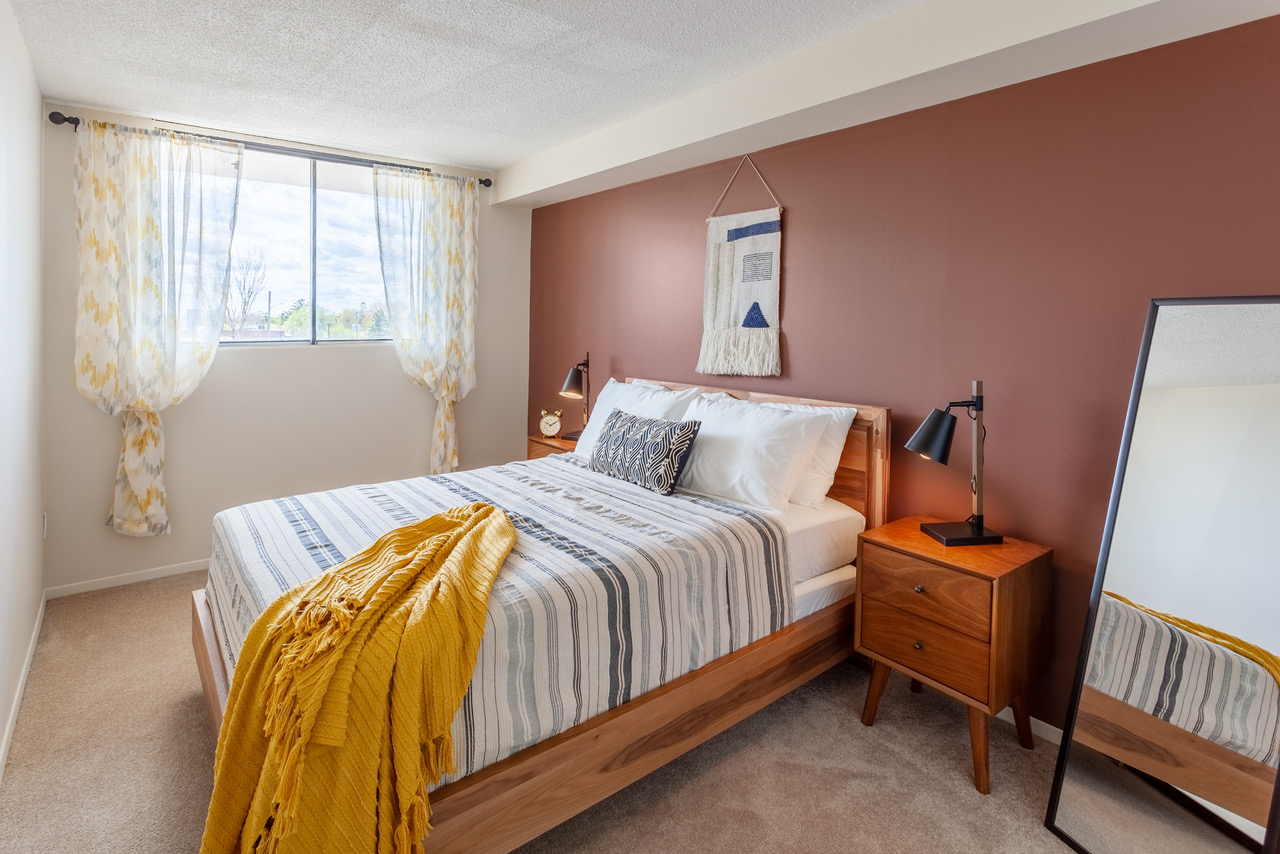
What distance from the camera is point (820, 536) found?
8.44 ft

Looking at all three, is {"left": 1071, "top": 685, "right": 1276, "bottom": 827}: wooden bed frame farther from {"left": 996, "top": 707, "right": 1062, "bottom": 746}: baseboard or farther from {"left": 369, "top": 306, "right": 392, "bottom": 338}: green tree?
{"left": 369, "top": 306, "right": 392, "bottom": 338}: green tree

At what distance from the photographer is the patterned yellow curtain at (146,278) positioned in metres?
3.38

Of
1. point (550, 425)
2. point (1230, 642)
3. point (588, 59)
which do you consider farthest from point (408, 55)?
point (1230, 642)

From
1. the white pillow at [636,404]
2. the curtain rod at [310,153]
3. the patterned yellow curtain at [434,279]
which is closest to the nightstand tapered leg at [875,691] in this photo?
the white pillow at [636,404]

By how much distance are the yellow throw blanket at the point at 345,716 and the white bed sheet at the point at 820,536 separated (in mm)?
1233

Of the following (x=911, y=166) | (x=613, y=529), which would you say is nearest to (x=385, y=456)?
(x=613, y=529)

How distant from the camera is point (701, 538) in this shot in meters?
2.24

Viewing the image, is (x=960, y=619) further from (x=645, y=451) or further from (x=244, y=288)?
(x=244, y=288)

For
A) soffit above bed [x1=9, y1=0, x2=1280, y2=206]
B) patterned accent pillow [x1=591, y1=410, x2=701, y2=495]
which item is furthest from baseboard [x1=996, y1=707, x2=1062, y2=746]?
soffit above bed [x1=9, y1=0, x2=1280, y2=206]

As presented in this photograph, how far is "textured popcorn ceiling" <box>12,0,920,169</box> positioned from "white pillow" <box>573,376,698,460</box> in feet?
4.48

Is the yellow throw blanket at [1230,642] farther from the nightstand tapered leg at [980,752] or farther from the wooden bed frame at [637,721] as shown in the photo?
the wooden bed frame at [637,721]

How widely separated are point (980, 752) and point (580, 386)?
2846 mm

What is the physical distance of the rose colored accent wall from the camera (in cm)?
195

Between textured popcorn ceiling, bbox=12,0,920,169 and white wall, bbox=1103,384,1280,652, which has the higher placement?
textured popcorn ceiling, bbox=12,0,920,169
